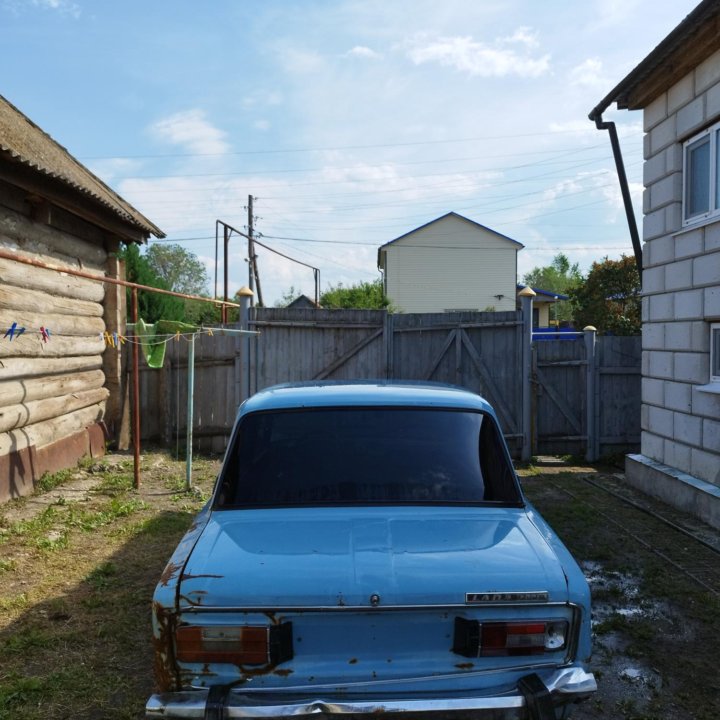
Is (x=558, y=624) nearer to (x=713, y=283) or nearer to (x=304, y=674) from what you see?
(x=304, y=674)

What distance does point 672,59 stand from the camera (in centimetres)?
720

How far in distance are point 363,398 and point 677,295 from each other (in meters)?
5.34

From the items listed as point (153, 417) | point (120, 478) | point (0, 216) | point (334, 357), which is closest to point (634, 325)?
point (334, 357)

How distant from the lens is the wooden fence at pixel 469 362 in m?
10.2

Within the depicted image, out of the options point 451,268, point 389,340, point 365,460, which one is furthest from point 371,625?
point 451,268

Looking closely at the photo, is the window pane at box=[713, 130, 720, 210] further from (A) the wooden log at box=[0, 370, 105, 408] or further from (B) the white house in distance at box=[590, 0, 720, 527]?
(A) the wooden log at box=[0, 370, 105, 408]

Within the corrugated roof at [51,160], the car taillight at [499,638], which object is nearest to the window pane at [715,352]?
the car taillight at [499,638]

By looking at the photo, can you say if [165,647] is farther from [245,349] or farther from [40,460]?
[245,349]

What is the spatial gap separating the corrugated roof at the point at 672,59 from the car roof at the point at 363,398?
4974 mm

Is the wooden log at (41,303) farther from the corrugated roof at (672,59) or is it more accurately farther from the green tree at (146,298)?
the green tree at (146,298)

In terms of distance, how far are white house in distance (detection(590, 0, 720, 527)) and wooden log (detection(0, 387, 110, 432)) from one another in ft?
23.5

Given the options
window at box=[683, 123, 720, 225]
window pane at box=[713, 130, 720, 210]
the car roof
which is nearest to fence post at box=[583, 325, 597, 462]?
window at box=[683, 123, 720, 225]

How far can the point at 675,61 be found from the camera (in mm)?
7211

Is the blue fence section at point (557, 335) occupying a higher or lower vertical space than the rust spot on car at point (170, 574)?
higher
